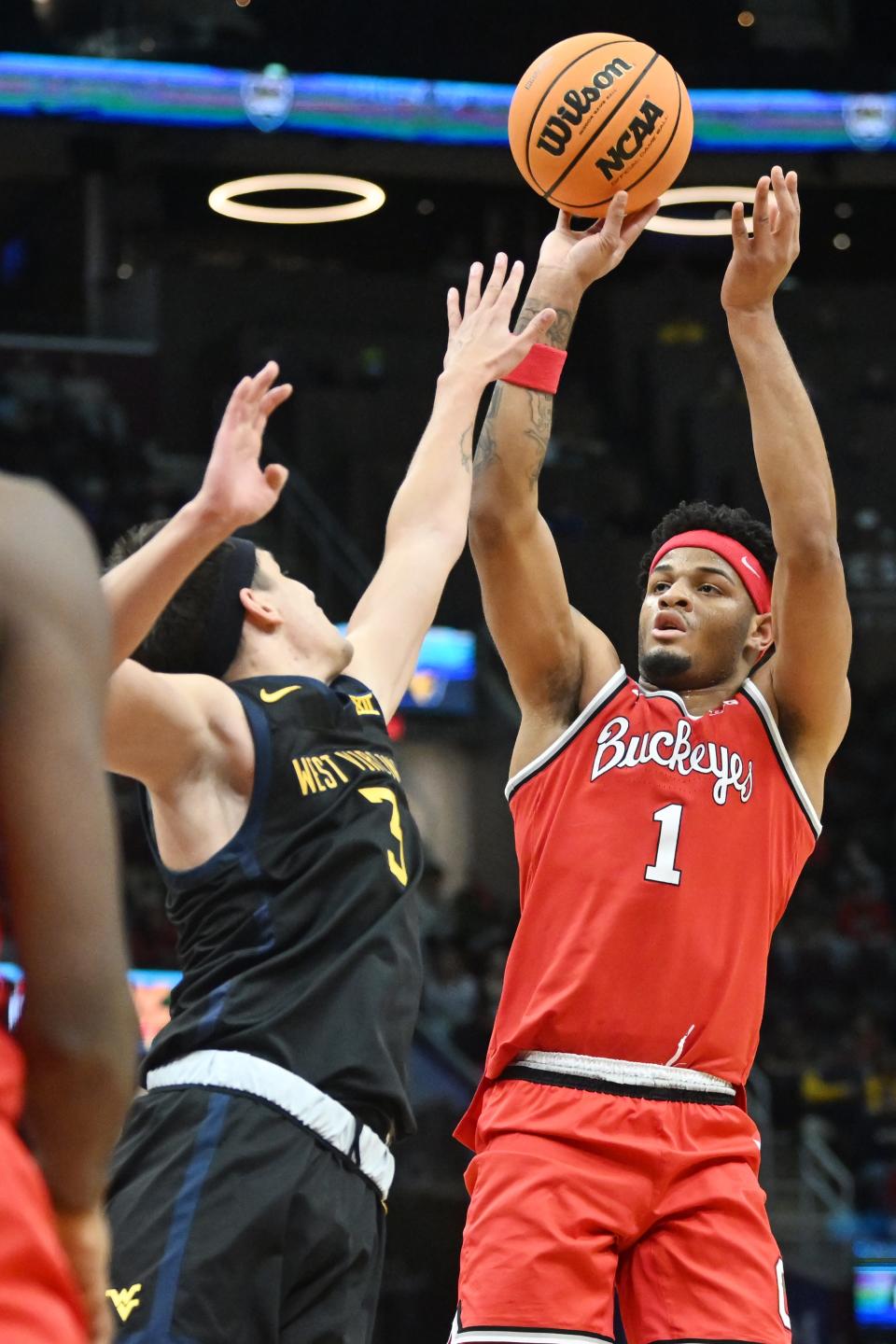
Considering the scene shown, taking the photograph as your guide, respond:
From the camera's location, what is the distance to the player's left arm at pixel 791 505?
435cm

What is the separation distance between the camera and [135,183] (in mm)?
Answer: 17609

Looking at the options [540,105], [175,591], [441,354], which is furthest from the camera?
[441,354]

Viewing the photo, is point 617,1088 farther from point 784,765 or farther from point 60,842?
point 60,842

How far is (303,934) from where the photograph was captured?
3236mm

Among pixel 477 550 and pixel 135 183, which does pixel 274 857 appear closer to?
pixel 477 550

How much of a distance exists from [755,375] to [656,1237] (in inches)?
79.3

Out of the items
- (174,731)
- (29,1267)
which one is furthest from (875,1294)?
(29,1267)

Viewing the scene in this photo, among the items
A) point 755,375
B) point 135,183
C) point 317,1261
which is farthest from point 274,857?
point 135,183

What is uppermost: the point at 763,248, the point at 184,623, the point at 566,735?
the point at 763,248

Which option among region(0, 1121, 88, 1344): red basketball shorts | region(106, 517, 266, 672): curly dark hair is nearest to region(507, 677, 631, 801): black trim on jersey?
region(106, 517, 266, 672): curly dark hair

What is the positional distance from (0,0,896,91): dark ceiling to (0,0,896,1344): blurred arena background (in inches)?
0.9

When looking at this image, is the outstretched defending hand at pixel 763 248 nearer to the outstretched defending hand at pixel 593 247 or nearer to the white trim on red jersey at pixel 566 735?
the outstretched defending hand at pixel 593 247

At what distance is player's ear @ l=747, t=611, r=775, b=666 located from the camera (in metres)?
4.62

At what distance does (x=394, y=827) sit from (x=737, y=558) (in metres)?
1.61
